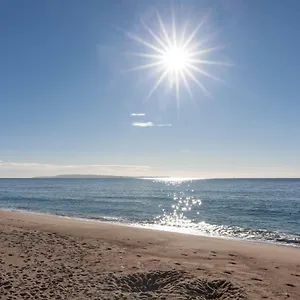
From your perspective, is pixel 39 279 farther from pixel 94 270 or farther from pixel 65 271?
pixel 94 270

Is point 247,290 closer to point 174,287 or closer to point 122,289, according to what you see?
point 174,287

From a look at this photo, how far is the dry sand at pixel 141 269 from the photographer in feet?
30.1

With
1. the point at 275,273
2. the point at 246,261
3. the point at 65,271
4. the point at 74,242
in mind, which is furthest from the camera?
the point at 74,242

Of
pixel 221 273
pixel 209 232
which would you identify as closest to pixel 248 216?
pixel 209 232

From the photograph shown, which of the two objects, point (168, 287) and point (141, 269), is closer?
point (168, 287)

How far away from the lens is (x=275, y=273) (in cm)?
1178

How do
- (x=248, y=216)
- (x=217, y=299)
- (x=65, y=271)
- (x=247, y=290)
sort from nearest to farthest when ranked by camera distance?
1. (x=217, y=299)
2. (x=247, y=290)
3. (x=65, y=271)
4. (x=248, y=216)

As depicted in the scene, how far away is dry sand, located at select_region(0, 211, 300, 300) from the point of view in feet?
30.1

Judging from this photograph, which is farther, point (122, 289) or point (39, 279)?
point (39, 279)

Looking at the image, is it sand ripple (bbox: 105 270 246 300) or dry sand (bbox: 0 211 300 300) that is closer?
sand ripple (bbox: 105 270 246 300)

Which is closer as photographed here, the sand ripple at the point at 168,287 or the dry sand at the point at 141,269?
the sand ripple at the point at 168,287

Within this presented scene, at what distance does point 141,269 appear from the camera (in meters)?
11.4

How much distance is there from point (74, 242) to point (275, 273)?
9.07 m

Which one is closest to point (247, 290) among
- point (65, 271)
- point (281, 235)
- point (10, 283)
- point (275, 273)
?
point (275, 273)
